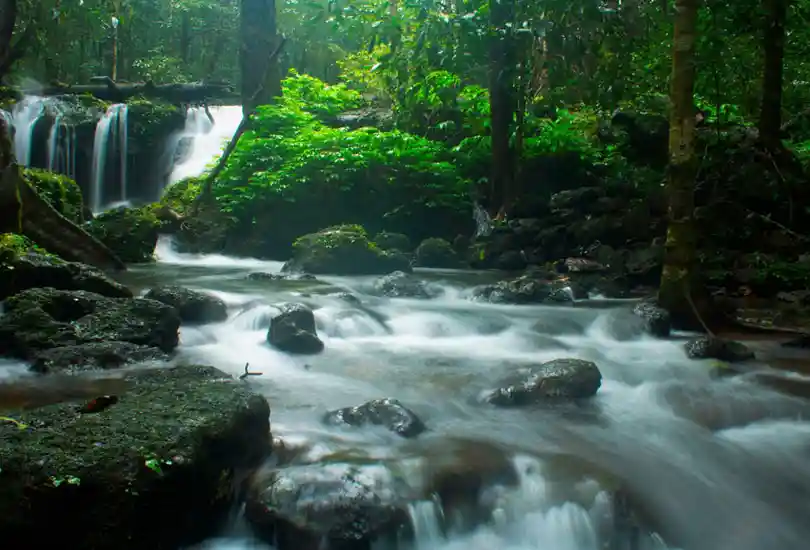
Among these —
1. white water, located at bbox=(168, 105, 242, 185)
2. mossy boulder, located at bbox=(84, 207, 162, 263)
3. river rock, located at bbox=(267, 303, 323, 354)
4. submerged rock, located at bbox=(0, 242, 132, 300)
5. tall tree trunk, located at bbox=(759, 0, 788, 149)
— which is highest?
tall tree trunk, located at bbox=(759, 0, 788, 149)

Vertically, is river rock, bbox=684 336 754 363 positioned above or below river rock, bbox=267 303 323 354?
above

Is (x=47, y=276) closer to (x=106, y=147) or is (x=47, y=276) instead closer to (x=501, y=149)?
(x=501, y=149)

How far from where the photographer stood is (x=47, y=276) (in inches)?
277

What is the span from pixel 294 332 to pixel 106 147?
13391 millimetres

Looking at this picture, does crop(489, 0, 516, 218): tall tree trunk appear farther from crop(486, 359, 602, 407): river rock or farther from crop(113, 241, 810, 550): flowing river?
crop(486, 359, 602, 407): river rock

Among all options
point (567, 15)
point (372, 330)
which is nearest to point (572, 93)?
point (567, 15)

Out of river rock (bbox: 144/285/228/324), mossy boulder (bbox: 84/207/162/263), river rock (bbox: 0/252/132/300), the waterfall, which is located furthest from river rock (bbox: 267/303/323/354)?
the waterfall

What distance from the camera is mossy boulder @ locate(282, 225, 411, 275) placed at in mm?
11719

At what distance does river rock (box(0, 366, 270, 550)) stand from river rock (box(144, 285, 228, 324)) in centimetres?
320

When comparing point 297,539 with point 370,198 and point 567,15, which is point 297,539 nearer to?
point 567,15

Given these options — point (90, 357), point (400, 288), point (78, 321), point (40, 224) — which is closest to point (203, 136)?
point (40, 224)

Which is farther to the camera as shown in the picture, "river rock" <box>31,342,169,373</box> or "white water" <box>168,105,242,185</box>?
"white water" <box>168,105,242,185</box>

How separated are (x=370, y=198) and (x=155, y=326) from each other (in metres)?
8.73

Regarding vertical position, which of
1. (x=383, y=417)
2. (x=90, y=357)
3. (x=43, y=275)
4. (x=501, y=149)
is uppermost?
(x=501, y=149)
